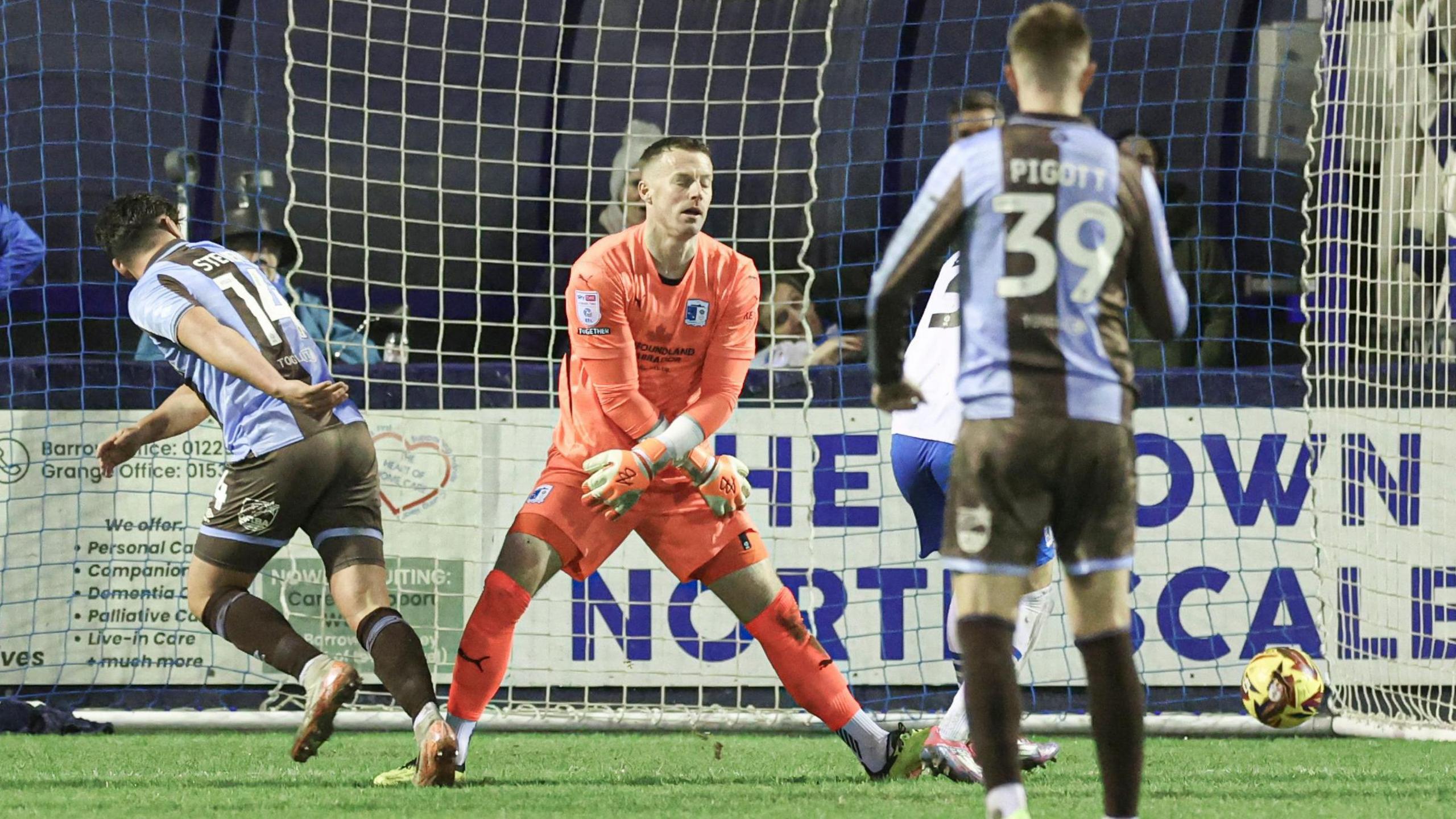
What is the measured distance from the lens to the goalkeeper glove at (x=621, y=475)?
528 cm

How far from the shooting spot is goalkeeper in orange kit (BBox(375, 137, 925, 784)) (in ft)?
17.9

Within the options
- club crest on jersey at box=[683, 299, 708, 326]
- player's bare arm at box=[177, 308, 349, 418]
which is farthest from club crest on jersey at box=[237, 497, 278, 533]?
club crest on jersey at box=[683, 299, 708, 326]

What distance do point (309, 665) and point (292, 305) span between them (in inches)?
124

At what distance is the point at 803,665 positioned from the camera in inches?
219

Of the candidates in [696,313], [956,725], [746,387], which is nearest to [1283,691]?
[956,725]

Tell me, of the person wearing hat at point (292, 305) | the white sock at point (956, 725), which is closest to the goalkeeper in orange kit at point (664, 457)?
the white sock at point (956, 725)

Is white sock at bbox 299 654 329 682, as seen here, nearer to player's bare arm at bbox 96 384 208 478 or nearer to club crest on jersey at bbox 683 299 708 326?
player's bare arm at bbox 96 384 208 478

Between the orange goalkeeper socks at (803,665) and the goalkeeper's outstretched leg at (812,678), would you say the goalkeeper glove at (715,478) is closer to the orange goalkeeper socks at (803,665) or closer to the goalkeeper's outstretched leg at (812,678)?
the goalkeeper's outstretched leg at (812,678)

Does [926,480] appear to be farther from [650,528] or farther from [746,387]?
[746,387]

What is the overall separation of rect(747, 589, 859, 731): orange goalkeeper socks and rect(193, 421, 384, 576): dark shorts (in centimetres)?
123

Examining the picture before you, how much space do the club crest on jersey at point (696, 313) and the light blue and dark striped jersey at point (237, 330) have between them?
1136mm

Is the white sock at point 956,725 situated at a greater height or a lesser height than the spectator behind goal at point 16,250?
lesser

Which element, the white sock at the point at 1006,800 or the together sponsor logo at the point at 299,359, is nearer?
the white sock at the point at 1006,800

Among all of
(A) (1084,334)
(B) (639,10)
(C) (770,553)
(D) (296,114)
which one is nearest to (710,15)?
(B) (639,10)
